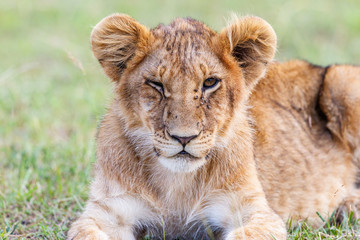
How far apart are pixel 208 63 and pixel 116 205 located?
1074 millimetres

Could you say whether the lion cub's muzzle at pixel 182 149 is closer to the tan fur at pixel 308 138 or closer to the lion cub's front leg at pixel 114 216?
the lion cub's front leg at pixel 114 216

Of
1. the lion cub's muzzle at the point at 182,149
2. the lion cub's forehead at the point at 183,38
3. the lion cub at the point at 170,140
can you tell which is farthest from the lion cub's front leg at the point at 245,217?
the lion cub's forehead at the point at 183,38

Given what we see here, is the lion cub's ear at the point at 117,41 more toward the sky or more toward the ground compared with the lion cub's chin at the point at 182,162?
more toward the sky

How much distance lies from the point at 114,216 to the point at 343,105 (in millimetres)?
2487

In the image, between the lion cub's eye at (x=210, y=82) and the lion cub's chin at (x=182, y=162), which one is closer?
the lion cub's chin at (x=182, y=162)

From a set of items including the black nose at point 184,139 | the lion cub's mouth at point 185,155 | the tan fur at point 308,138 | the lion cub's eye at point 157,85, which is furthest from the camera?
the tan fur at point 308,138

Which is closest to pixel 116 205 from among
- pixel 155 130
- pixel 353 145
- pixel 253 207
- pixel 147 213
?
pixel 147 213

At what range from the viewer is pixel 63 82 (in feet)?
29.3

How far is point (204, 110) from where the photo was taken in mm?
3805

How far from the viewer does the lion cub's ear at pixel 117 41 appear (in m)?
4.03

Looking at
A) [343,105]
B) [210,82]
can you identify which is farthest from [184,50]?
[343,105]

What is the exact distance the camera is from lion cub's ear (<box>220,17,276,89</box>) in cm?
411

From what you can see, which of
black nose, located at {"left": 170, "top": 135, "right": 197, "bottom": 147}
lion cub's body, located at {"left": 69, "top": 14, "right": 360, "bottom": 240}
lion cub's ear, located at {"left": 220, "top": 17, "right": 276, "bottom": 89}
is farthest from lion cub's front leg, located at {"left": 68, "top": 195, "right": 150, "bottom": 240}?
lion cub's ear, located at {"left": 220, "top": 17, "right": 276, "bottom": 89}

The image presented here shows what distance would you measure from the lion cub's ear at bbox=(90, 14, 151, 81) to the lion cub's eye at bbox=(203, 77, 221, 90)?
1.50 ft
